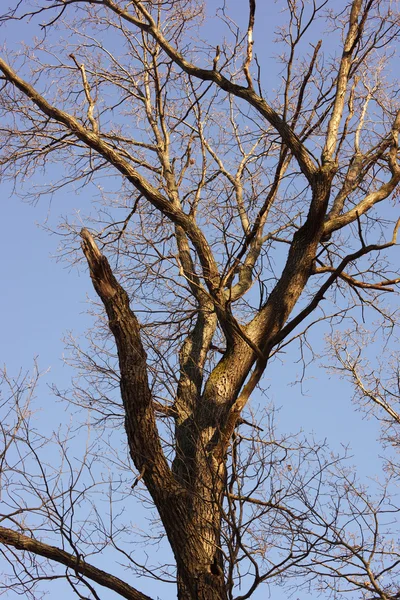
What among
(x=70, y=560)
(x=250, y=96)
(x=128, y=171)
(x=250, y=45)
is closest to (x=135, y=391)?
(x=70, y=560)

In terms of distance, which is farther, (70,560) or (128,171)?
(128,171)

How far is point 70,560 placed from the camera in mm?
4969

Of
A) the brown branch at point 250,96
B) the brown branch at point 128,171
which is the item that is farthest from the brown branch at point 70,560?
the brown branch at point 250,96

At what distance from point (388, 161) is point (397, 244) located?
1.01 meters

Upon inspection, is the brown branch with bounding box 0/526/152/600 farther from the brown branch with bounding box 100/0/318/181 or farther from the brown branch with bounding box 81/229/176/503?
the brown branch with bounding box 100/0/318/181

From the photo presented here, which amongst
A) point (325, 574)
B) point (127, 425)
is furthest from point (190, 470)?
point (325, 574)

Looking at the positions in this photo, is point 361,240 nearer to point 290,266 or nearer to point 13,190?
point 290,266

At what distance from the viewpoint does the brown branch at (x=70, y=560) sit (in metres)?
4.95

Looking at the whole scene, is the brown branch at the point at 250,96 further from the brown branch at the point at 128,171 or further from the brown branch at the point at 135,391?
the brown branch at the point at 135,391

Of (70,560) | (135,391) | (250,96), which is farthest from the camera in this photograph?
(250,96)

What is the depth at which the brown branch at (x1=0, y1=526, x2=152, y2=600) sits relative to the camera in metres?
4.95

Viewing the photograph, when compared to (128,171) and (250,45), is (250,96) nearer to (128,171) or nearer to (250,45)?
(250,45)

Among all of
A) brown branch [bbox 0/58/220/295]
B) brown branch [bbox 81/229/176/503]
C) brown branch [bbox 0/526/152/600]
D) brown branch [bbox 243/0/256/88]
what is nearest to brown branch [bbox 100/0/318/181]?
brown branch [bbox 243/0/256/88]

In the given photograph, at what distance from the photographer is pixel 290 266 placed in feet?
20.5
